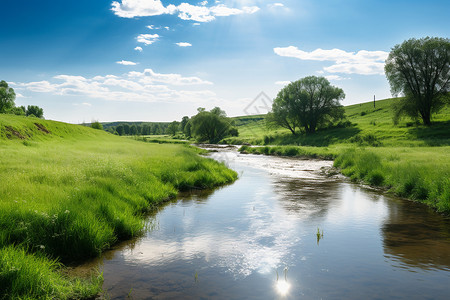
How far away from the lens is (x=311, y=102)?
213 feet

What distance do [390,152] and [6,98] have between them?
89.6 m

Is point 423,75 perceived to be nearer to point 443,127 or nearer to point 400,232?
point 443,127

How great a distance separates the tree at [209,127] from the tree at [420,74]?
170 ft

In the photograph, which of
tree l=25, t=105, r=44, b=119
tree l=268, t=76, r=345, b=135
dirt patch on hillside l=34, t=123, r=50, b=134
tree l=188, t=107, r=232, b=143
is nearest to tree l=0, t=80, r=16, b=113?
tree l=25, t=105, r=44, b=119

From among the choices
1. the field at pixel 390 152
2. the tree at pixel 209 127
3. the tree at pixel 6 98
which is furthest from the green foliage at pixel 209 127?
the tree at pixel 6 98

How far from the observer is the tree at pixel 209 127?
93.2 m

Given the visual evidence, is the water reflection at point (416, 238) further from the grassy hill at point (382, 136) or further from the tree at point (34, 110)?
the tree at point (34, 110)

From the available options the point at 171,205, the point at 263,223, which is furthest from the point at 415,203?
the point at 171,205

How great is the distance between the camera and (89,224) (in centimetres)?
757

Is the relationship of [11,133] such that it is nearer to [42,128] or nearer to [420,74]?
[42,128]

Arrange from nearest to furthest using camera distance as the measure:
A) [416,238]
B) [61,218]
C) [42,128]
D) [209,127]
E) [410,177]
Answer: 1. [61,218]
2. [416,238]
3. [410,177]
4. [42,128]
5. [209,127]

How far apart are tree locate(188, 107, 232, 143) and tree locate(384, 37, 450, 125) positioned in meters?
51.9

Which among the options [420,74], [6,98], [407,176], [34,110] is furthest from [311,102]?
[34,110]

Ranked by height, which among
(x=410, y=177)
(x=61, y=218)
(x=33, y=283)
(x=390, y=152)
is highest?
(x=390, y=152)
